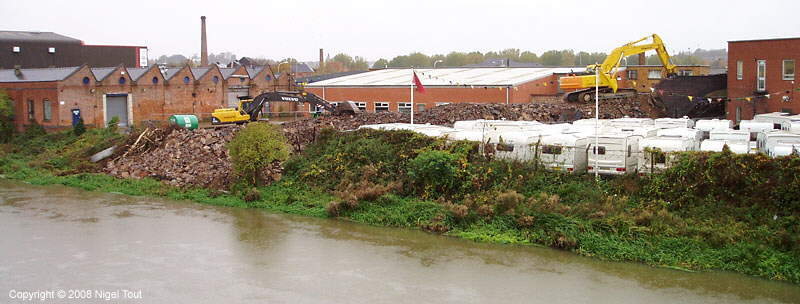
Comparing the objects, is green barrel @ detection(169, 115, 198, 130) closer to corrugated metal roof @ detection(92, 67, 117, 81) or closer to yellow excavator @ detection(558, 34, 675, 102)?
corrugated metal roof @ detection(92, 67, 117, 81)

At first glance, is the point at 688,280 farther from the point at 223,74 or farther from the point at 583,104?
the point at 223,74

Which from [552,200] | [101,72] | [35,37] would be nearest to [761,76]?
[552,200]

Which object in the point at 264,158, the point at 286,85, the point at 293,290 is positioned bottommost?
the point at 293,290

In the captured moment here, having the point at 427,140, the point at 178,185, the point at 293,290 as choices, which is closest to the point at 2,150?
the point at 178,185

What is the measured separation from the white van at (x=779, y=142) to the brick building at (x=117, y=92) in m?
26.8

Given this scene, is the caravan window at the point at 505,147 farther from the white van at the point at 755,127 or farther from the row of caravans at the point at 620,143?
the white van at the point at 755,127

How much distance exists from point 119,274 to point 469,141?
10830 mm

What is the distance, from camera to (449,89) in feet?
125

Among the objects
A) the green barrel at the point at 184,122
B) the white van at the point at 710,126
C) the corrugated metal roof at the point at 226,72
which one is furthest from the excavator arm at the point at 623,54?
the corrugated metal roof at the point at 226,72

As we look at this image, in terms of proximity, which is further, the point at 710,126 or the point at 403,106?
the point at 403,106

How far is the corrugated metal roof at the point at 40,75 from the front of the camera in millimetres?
38188

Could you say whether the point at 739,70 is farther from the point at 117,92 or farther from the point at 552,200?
the point at 117,92

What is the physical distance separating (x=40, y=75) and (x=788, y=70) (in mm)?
34388

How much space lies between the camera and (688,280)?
15258 millimetres
